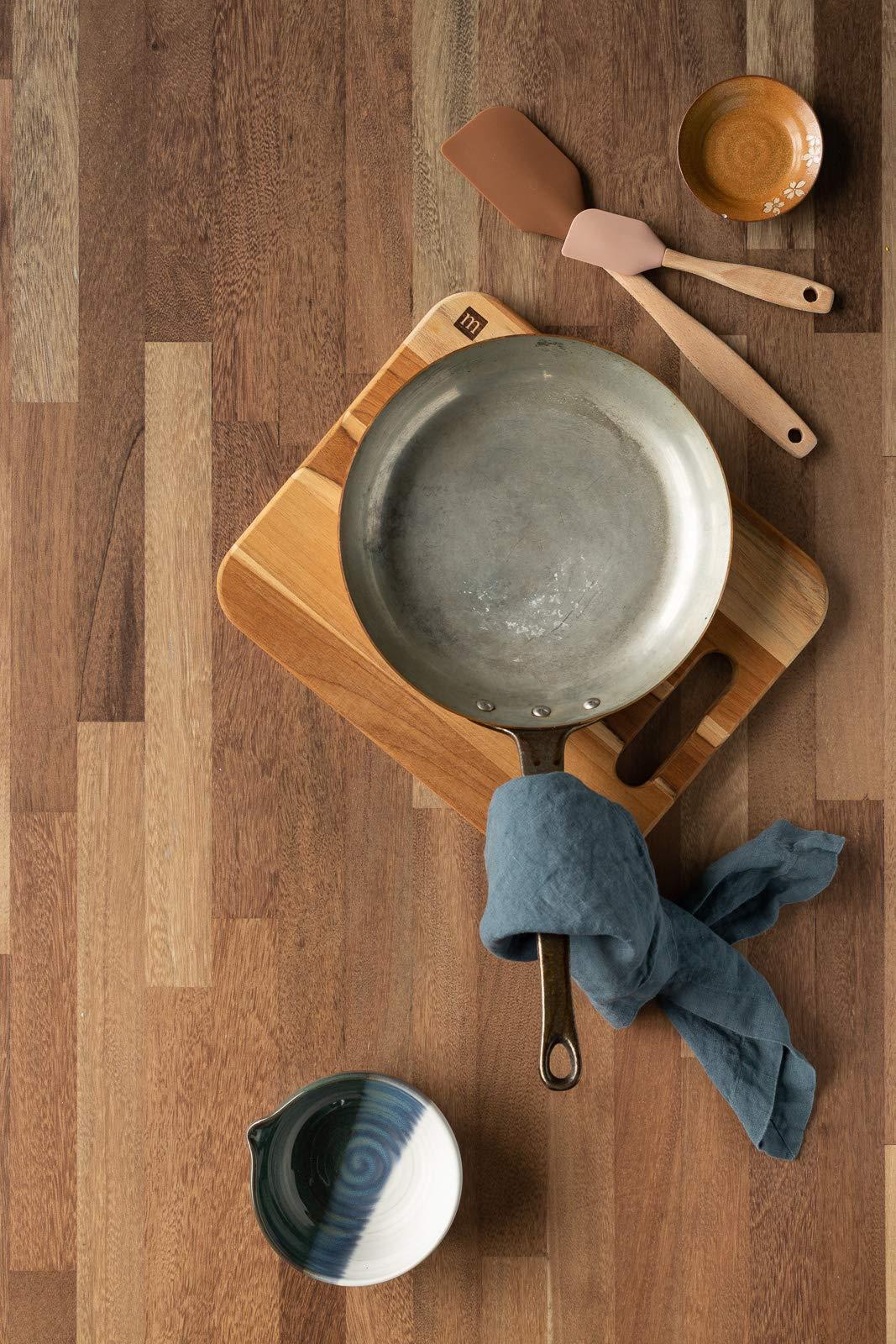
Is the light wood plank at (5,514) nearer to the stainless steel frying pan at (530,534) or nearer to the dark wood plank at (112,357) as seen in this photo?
the dark wood plank at (112,357)

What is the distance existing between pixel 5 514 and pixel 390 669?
27cm

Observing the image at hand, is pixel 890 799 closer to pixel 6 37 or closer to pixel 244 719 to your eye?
pixel 244 719

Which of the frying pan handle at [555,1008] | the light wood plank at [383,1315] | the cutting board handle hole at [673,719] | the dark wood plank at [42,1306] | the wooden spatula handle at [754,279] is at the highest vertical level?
the wooden spatula handle at [754,279]

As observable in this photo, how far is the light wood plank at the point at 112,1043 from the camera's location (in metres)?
0.66

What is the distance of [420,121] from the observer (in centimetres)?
66

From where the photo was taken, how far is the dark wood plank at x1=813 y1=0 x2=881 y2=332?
25.5 inches

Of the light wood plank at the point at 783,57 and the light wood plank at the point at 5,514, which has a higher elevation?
the light wood plank at the point at 783,57

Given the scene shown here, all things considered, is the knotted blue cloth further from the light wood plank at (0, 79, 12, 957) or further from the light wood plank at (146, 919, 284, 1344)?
the light wood plank at (0, 79, 12, 957)

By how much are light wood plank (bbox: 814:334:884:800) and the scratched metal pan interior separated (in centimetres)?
12

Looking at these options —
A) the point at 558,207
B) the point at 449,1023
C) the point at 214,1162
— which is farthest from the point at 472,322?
the point at 214,1162

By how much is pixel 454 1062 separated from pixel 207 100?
0.62m

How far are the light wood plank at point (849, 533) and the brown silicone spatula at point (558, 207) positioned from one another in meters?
0.03

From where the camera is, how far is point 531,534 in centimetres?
59

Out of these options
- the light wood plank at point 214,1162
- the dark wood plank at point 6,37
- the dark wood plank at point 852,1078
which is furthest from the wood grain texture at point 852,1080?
the dark wood plank at point 6,37
